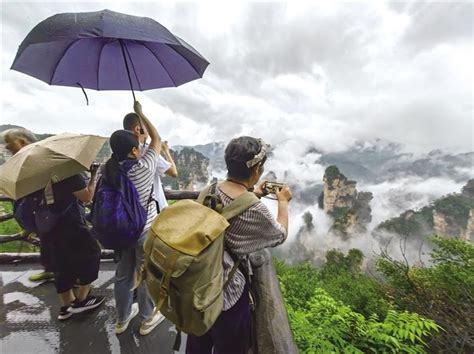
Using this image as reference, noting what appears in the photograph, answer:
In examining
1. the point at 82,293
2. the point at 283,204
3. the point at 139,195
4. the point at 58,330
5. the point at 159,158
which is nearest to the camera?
the point at 283,204

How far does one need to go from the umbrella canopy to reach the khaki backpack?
1361mm

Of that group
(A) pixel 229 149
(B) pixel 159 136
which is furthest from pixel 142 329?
(A) pixel 229 149

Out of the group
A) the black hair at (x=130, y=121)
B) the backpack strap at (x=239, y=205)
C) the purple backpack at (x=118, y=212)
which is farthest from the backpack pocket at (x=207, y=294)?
the black hair at (x=130, y=121)

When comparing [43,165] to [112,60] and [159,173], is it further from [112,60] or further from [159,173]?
[112,60]

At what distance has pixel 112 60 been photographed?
9.75 feet

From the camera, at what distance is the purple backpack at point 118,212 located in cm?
206

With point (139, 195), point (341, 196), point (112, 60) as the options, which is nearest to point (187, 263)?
point (139, 195)

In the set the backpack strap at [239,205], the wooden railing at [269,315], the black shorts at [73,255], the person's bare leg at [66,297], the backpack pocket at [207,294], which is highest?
the backpack strap at [239,205]

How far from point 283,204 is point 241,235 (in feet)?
1.43

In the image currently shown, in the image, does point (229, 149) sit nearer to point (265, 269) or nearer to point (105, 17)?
point (265, 269)

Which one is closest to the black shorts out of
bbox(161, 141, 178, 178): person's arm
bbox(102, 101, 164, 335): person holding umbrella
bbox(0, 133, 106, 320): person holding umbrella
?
bbox(0, 133, 106, 320): person holding umbrella

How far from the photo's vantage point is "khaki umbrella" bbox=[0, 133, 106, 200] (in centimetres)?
203

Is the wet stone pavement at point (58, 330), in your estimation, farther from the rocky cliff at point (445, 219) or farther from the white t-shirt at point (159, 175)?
the rocky cliff at point (445, 219)

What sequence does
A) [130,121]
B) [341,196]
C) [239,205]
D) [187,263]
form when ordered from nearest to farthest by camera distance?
1. [187,263]
2. [239,205]
3. [130,121]
4. [341,196]
